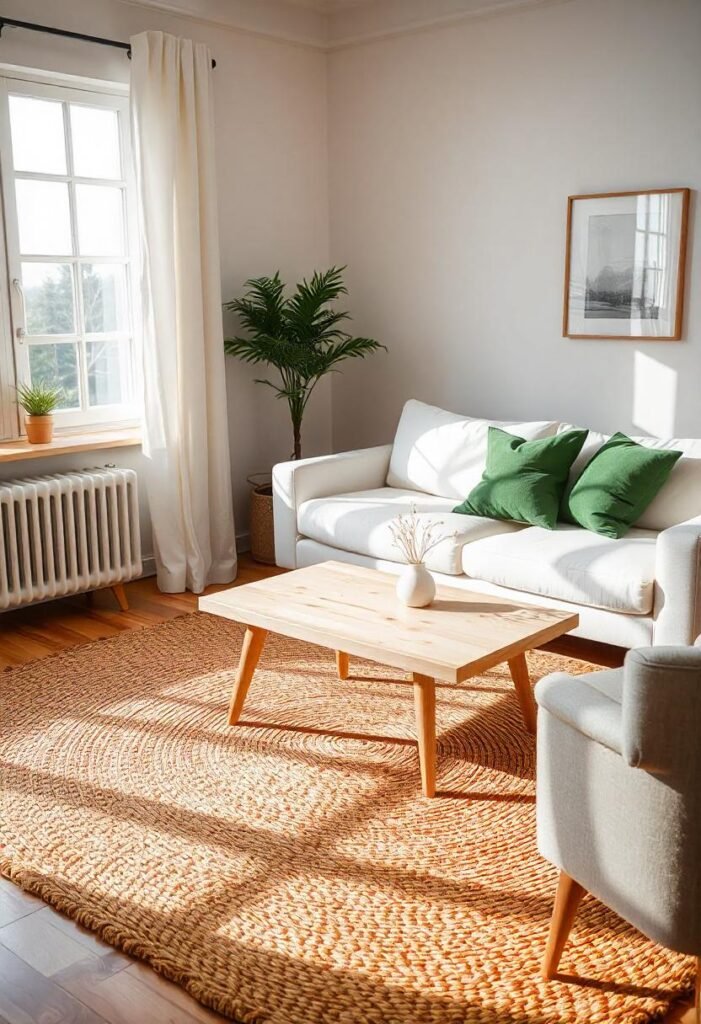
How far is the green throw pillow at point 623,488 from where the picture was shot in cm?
381

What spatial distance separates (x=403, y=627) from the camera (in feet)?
9.74

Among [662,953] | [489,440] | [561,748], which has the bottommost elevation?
[662,953]

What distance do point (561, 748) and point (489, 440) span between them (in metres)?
2.51

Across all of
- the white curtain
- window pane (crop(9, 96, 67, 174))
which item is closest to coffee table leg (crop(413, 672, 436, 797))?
the white curtain

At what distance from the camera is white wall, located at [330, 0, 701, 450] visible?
4273mm

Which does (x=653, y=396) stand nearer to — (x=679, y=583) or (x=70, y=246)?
(x=679, y=583)

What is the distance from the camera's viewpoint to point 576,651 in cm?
398

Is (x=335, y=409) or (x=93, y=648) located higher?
(x=335, y=409)

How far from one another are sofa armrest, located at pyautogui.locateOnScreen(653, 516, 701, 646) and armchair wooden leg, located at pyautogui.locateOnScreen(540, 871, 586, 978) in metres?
1.41

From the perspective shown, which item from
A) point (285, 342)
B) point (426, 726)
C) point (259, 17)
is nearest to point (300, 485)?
point (285, 342)

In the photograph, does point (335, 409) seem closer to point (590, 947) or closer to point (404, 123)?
point (404, 123)

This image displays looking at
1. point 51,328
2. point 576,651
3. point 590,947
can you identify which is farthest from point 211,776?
point 51,328

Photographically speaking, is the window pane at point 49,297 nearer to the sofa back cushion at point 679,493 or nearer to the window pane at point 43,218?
the window pane at point 43,218

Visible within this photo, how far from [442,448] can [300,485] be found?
27.0 inches
